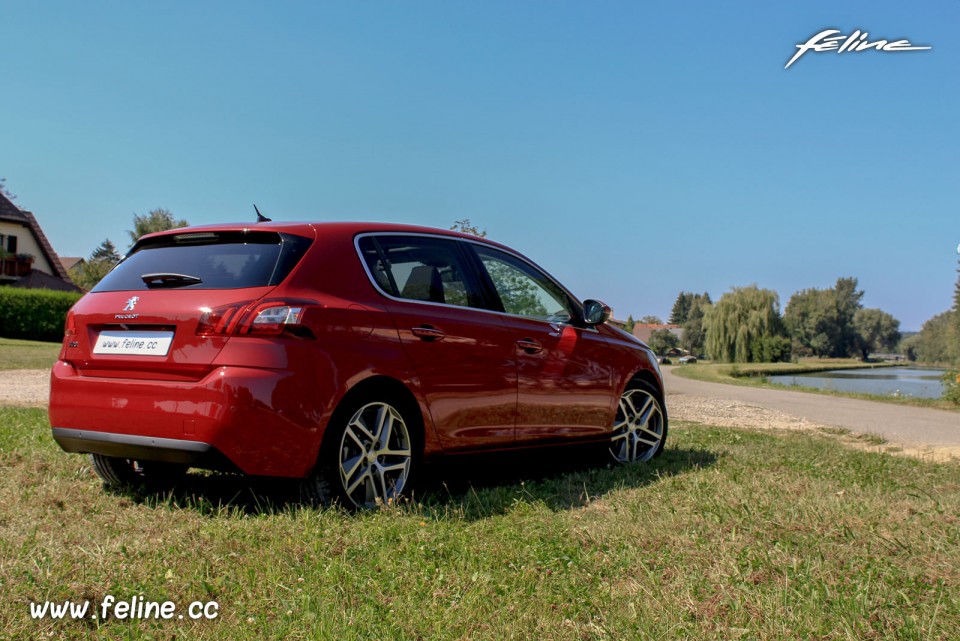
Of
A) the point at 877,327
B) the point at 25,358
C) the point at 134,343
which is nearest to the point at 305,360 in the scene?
the point at 134,343

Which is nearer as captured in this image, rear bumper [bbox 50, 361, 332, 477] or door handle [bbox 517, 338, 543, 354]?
rear bumper [bbox 50, 361, 332, 477]

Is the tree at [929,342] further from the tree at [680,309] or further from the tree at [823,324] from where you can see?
the tree at [680,309]

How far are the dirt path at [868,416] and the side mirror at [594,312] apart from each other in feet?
16.9

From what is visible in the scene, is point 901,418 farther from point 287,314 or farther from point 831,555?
point 287,314

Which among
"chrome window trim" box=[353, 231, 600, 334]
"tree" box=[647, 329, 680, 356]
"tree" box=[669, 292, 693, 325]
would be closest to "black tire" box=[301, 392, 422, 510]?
"chrome window trim" box=[353, 231, 600, 334]

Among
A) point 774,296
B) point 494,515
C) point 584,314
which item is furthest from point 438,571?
point 774,296

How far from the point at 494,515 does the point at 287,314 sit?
1593 millimetres

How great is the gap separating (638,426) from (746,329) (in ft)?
186

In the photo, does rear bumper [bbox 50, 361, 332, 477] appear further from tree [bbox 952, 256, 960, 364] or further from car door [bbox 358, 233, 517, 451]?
tree [bbox 952, 256, 960, 364]

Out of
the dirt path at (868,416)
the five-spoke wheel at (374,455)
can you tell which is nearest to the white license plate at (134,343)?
the five-spoke wheel at (374,455)

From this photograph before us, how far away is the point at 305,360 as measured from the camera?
4.24m

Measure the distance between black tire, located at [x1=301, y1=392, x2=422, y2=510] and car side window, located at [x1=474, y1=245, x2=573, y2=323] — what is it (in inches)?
49.7

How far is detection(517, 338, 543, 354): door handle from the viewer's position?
562cm

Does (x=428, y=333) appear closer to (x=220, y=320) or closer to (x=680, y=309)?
(x=220, y=320)
